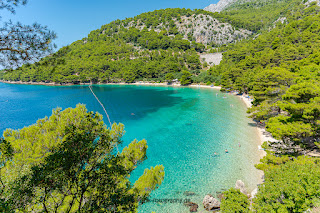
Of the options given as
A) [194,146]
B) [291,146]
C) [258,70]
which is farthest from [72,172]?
[258,70]

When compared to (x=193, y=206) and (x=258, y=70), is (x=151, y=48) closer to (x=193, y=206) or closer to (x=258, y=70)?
(x=258, y=70)

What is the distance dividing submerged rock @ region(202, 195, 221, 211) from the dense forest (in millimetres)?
2565

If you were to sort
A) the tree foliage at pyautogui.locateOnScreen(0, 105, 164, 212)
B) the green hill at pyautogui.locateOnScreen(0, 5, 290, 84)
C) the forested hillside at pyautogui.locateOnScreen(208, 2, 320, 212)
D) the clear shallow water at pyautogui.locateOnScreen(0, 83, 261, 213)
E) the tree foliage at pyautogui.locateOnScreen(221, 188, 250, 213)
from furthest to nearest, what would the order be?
1. the green hill at pyautogui.locateOnScreen(0, 5, 290, 84)
2. the clear shallow water at pyautogui.locateOnScreen(0, 83, 261, 213)
3. the tree foliage at pyautogui.locateOnScreen(221, 188, 250, 213)
4. the forested hillside at pyautogui.locateOnScreen(208, 2, 320, 212)
5. the tree foliage at pyautogui.locateOnScreen(0, 105, 164, 212)

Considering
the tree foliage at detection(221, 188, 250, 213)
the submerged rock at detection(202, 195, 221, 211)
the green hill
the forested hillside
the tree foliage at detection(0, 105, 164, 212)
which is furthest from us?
the green hill

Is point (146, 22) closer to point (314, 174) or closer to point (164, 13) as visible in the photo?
point (164, 13)

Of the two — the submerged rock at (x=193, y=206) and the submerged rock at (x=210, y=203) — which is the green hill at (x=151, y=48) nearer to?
the submerged rock at (x=210, y=203)

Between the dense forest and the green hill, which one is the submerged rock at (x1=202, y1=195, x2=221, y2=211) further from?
the green hill

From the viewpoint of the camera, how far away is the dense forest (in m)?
6.89

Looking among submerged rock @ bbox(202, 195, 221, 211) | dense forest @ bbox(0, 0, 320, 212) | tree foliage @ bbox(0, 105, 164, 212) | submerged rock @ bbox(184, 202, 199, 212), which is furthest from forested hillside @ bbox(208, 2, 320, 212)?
tree foliage @ bbox(0, 105, 164, 212)

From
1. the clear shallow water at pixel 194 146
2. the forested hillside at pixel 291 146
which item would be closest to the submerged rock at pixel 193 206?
the clear shallow water at pixel 194 146

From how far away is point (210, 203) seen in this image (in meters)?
11.0

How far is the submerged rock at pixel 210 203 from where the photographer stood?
10898 mm

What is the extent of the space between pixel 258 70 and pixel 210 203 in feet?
119

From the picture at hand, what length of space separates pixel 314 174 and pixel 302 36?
61.4m
